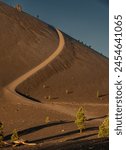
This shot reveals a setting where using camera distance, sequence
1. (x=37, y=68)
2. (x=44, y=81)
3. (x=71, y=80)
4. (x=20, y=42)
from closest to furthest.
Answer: (x=44, y=81)
(x=71, y=80)
(x=37, y=68)
(x=20, y=42)

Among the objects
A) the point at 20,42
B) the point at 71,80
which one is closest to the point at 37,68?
the point at 71,80

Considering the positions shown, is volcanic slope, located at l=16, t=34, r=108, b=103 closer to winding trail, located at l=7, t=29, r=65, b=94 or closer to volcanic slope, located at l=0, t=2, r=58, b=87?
winding trail, located at l=7, t=29, r=65, b=94

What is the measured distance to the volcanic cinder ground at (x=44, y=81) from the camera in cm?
4428

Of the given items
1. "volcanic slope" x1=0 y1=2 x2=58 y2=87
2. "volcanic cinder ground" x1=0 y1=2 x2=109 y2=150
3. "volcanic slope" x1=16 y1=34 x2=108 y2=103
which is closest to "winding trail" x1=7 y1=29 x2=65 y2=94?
"volcanic cinder ground" x1=0 y1=2 x2=109 y2=150

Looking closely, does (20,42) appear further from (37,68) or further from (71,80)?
(71,80)

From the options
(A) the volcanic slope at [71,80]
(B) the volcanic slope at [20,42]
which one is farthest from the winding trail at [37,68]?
(B) the volcanic slope at [20,42]

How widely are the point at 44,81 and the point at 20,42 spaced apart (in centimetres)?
1872

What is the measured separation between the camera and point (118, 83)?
5.71 meters

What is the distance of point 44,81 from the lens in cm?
7919

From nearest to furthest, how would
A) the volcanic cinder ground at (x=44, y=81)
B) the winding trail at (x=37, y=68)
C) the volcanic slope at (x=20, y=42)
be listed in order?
1. the volcanic cinder ground at (x=44, y=81)
2. the winding trail at (x=37, y=68)
3. the volcanic slope at (x=20, y=42)

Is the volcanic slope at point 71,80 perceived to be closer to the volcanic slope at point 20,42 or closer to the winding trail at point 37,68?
the winding trail at point 37,68

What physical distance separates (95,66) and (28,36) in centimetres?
1810

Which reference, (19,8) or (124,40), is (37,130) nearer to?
(124,40)

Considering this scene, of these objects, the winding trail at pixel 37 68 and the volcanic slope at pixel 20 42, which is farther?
the volcanic slope at pixel 20 42
